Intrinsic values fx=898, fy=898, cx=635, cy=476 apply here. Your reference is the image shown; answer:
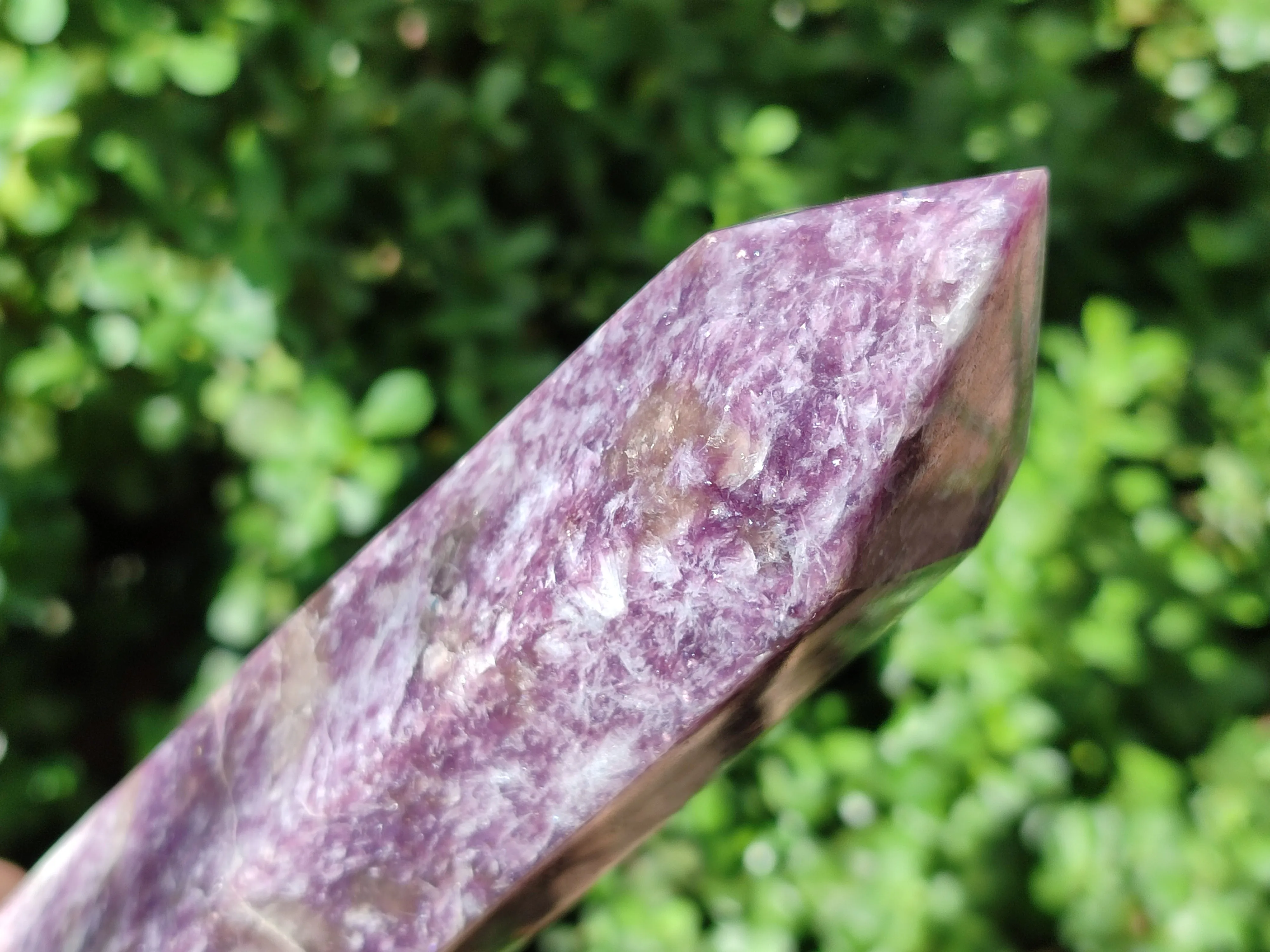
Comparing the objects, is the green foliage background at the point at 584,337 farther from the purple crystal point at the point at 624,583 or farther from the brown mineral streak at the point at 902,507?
the brown mineral streak at the point at 902,507

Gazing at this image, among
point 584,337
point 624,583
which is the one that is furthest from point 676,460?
point 584,337

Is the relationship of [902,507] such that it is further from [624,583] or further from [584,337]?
[584,337]

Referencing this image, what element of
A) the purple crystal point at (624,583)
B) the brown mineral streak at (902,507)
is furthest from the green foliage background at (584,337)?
the brown mineral streak at (902,507)

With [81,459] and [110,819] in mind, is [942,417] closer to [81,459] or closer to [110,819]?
[110,819]

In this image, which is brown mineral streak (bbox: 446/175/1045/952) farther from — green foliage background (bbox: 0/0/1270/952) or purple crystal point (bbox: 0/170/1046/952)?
green foliage background (bbox: 0/0/1270/952)

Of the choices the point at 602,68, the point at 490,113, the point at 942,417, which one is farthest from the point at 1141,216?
the point at 942,417
